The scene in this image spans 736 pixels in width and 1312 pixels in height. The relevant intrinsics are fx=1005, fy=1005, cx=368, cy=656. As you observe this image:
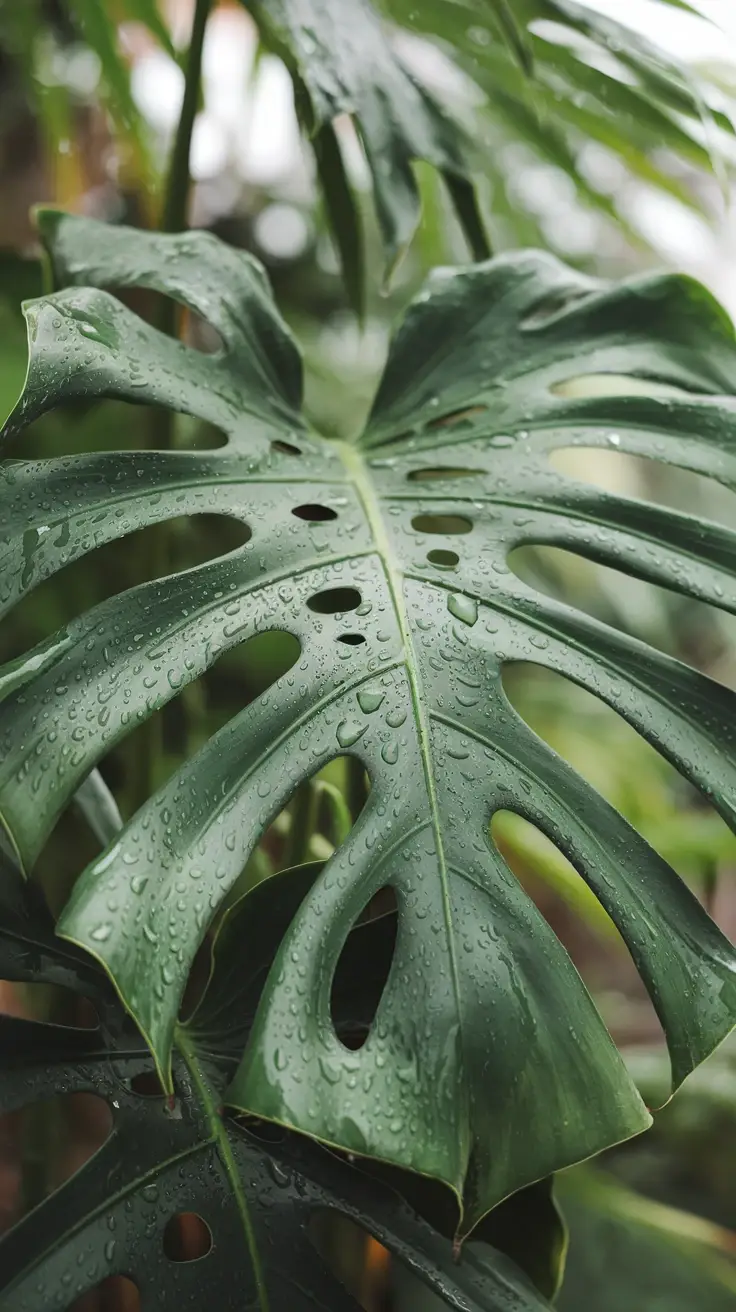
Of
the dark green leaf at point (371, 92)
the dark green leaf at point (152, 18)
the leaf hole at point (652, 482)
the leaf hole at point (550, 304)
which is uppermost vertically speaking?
the leaf hole at point (652, 482)

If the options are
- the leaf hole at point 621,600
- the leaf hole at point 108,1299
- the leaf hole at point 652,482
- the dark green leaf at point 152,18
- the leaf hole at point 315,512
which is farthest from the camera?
the leaf hole at point 652,482

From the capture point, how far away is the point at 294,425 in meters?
0.70

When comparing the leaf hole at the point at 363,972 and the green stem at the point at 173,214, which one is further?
the green stem at the point at 173,214

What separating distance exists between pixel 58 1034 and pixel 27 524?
0.28 meters

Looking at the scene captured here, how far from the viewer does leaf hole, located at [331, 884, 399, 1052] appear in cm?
51

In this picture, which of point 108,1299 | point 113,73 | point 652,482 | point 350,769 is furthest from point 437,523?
point 652,482

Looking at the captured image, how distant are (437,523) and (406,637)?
1.80 ft

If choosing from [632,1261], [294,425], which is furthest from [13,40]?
[632,1261]

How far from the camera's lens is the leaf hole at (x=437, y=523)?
24.7 inches

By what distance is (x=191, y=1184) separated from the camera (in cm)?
52

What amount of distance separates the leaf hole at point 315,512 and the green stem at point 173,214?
7.9 inches

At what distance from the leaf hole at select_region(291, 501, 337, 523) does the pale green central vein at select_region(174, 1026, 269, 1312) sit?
308 millimetres

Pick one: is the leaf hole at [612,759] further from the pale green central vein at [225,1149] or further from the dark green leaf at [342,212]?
the pale green central vein at [225,1149]

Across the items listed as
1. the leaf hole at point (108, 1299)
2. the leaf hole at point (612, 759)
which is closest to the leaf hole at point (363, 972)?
the leaf hole at point (108, 1299)
